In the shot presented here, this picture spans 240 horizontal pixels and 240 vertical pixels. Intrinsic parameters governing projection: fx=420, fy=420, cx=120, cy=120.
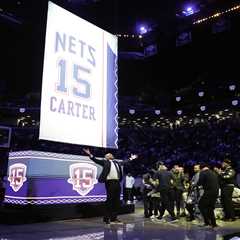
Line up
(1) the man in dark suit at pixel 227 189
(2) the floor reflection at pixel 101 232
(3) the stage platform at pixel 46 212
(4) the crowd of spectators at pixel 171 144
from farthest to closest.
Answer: (4) the crowd of spectators at pixel 171 144, (1) the man in dark suit at pixel 227 189, (3) the stage platform at pixel 46 212, (2) the floor reflection at pixel 101 232

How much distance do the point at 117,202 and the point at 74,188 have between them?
1.53 meters

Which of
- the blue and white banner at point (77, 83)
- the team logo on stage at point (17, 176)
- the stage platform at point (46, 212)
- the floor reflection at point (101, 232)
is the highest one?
the blue and white banner at point (77, 83)

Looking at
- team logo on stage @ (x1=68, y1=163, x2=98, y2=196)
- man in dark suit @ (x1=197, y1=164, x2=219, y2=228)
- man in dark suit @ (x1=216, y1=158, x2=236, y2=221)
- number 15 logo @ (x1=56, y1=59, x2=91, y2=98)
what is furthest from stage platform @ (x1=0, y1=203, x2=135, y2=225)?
man in dark suit @ (x1=216, y1=158, x2=236, y2=221)

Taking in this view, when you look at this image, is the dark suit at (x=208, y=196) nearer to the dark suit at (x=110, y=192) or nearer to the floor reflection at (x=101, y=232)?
the floor reflection at (x=101, y=232)

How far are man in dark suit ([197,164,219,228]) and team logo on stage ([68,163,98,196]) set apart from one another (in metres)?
3.02

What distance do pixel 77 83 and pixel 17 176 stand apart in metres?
2.72

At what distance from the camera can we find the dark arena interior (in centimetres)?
970

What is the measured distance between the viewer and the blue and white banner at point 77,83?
9859mm

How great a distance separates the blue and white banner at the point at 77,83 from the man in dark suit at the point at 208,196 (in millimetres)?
2926

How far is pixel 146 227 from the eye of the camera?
9328 mm

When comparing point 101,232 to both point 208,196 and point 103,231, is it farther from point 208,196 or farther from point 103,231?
point 208,196

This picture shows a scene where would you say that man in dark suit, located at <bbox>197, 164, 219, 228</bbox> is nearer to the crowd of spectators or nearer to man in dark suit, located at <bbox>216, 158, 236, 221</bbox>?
man in dark suit, located at <bbox>216, 158, 236, 221</bbox>

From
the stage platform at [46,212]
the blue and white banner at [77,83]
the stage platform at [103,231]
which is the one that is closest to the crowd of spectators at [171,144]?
the blue and white banner at [77,83]

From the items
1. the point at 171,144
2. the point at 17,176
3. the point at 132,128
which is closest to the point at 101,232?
the point at 17,176
